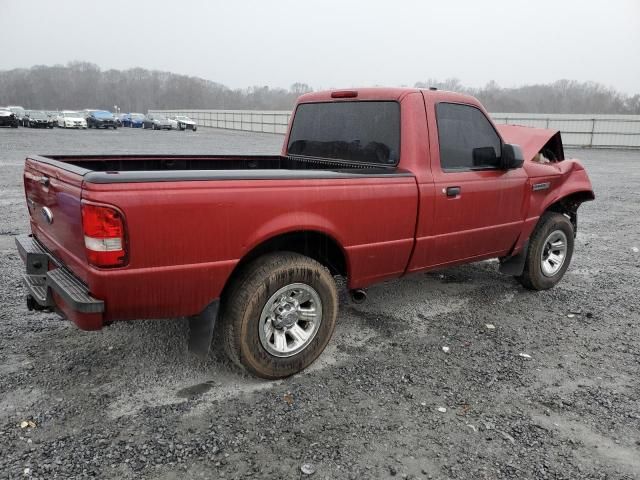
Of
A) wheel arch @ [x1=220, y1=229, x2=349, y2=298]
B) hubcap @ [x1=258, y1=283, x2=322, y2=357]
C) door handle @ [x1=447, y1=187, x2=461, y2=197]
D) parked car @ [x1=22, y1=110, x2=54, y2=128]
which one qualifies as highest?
parked car @ [x1=22, y1=110, x2=54, y2=128]

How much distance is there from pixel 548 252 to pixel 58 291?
468 centimetres

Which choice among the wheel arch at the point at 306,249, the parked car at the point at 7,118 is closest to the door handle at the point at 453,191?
the wheel arch at the point at 306,249

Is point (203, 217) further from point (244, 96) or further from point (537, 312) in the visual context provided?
point (244, 96)

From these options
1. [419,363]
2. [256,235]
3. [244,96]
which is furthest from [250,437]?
[244,96]

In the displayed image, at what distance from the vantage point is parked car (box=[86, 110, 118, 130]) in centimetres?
4225

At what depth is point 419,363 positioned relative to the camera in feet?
12.3

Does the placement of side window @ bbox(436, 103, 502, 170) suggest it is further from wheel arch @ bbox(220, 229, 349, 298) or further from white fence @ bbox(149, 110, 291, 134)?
white fence @ bbox(149, 110, 291, 134)

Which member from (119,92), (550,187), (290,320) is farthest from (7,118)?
(119,92)

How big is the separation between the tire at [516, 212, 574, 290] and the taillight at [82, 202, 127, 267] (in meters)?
4.04

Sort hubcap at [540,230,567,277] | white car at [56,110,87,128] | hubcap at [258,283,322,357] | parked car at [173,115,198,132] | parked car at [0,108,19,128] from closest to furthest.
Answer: hubcap at [258,283,322,357], hubcap at [540,230,567,277], parked car at [0,108,19,128], white car at [56,110,87,128], parked car at [173,115,198,132]

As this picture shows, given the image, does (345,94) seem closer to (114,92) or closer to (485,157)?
(485,157)

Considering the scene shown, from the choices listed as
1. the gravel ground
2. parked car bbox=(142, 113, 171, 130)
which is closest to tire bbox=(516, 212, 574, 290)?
the gravel ground

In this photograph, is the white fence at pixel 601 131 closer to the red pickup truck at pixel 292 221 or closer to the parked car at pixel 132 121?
the red pickup truck at pixel 292 221

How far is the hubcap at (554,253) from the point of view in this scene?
17.6 feet
